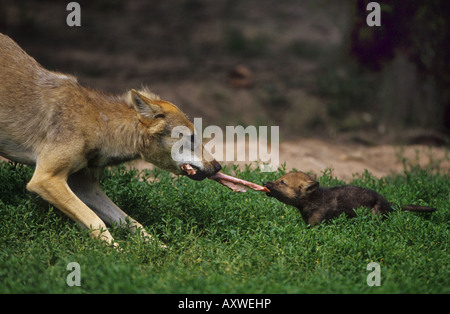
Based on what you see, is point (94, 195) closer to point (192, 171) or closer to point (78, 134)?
point (78, 134)

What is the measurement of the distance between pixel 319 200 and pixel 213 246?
1418 mm

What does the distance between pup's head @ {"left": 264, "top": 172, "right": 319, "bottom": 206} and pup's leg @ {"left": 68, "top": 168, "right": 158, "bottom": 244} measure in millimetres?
1595

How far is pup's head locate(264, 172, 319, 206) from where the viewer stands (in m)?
5.80

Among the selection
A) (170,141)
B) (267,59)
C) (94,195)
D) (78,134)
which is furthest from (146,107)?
(267,59)

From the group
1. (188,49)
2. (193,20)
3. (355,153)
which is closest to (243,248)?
(355,153)

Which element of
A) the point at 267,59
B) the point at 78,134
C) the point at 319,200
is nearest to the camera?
the point at 78,134

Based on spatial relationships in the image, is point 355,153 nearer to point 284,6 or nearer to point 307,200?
point 307,200

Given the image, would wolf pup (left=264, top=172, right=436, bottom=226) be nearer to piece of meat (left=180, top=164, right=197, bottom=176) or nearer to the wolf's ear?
piece of meat (left=180, top=164, right=197, bottom=176)

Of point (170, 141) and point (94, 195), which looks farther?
point (94, 195)

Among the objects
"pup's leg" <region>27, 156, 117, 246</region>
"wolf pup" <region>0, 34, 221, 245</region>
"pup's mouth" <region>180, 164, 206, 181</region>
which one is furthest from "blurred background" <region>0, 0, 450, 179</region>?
"pup's leg" <region>27, 156, 117, 246</region>

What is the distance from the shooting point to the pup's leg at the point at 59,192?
5.12m

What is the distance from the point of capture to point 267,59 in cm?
1325

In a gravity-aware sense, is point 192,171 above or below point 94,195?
above
